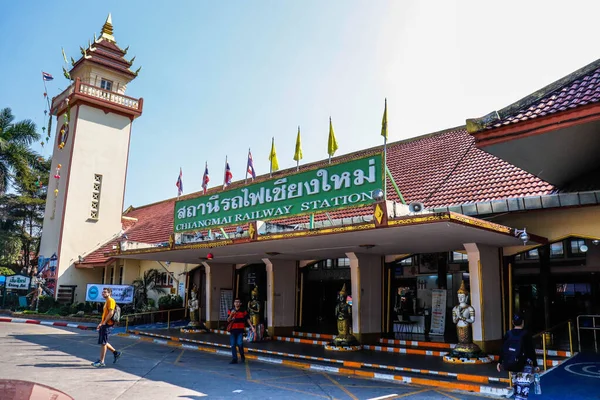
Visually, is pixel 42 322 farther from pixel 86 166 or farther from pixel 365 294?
pixel 365 294

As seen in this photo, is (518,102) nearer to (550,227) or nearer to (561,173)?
(561,173)

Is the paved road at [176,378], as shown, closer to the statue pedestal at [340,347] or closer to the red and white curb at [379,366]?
the red and white curb at [379,366]

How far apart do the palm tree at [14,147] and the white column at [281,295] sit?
871 inches

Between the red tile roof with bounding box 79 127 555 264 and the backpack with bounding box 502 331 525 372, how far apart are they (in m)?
5.66

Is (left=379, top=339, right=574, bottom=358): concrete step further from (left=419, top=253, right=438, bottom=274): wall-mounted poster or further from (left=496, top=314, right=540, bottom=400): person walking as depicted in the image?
(left=496, top=314, right=540, bottom=400): person walking

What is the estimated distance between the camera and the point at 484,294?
37.1 feet

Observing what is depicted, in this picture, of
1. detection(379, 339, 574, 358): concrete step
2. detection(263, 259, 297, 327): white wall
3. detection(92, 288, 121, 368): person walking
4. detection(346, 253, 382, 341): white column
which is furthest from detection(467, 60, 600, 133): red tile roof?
detection(263, 259, 297, 327): white wall

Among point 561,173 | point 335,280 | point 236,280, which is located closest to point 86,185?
point 236,280

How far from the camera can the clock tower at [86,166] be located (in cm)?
2659

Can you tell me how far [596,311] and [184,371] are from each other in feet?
41.2

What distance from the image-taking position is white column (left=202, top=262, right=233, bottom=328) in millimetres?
18891

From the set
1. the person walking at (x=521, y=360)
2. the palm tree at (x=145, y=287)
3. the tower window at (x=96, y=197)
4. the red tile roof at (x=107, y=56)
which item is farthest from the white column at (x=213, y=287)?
the red tile roof at (x=107, y=56)

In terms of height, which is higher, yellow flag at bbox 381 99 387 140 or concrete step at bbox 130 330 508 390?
yellow flag at bbox 381 99 387 140

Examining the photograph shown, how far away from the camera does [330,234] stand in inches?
408
